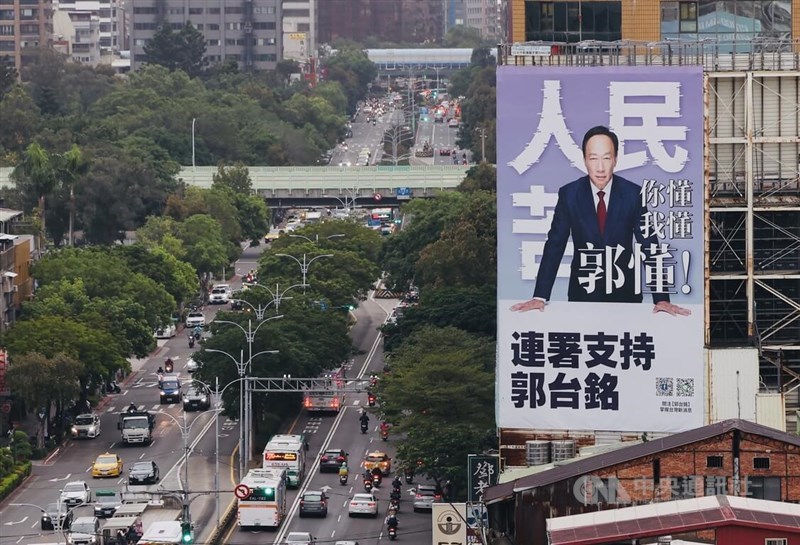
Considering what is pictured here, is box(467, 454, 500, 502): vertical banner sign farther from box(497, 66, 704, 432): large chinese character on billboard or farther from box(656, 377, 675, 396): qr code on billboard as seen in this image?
box(656, 377, 675, 396): qr code on billboard

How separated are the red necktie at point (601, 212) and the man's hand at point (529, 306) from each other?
3813 mm

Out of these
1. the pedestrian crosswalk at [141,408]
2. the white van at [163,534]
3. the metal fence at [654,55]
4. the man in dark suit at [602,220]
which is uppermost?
the metal fence at [654,55]

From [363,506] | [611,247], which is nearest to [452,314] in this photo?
[363,506]

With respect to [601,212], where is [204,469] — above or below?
below

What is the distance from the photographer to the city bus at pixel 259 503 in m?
118

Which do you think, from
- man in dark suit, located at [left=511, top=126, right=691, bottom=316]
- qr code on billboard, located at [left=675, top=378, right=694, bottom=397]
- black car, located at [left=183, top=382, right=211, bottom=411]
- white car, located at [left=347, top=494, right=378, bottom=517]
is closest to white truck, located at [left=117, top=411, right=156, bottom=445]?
black car, located at [left=183, top=382, right=211, bottom=411]

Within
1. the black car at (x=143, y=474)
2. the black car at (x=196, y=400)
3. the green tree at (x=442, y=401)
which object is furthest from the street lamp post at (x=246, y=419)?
the black car at (x=196, y=400)

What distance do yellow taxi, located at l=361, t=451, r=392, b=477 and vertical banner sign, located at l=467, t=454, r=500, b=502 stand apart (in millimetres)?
27240

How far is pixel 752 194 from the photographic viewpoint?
346 feet

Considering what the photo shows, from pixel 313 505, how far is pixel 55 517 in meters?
12.6

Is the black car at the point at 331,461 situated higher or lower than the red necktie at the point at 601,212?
lower

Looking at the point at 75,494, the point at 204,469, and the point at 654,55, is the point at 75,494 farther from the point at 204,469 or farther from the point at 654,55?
the point at 654,55

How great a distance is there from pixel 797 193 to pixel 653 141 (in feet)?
23.6

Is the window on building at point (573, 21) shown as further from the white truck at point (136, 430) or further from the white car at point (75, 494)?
the white truck at point (136, 430)
